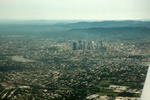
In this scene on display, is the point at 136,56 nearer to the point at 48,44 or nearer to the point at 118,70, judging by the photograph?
the point at 118,70

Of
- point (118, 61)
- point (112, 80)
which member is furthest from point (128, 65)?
point (112, 80)

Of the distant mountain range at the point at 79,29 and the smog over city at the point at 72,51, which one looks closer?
the smog over city at the point at 72,51

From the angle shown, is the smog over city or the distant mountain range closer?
the smog over city

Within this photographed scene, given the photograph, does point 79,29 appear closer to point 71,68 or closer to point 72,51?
point 72,51

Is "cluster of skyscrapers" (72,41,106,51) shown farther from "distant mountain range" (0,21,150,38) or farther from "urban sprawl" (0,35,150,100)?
"distant mountain range" (0,21,150,38)

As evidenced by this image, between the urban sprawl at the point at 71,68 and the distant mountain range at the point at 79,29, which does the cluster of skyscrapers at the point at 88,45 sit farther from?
the distant mountain range at the point at 79,29

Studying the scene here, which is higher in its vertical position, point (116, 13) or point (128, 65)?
point (116, 13)

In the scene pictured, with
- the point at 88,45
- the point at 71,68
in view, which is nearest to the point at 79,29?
the point at 88,45
